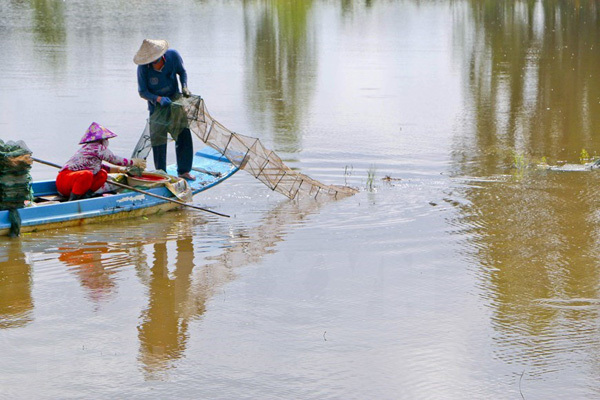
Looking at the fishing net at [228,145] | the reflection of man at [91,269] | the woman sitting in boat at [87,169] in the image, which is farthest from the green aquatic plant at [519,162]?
the reflection of man at [91,269]

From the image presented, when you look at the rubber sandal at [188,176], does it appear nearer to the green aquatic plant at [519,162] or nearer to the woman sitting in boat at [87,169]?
the woman sitting in boat at [87,169]

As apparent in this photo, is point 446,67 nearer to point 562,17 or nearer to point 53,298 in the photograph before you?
point 562,17

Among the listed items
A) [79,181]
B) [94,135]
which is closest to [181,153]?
[94,135]

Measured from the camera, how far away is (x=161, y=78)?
10.5 metres

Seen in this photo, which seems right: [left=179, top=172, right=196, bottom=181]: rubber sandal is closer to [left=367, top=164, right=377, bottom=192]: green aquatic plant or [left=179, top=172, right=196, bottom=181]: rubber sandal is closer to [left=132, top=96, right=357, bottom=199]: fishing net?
[left=132, top=96, right=357, bottom=199]: fishing net

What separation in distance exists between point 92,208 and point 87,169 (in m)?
0.39

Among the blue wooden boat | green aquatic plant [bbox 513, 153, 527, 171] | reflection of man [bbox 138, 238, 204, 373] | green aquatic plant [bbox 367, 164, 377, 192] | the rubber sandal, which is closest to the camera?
reflection of man [bbox 138, 238, 204, 373]

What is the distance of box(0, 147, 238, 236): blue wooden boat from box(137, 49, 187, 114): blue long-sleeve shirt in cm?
104

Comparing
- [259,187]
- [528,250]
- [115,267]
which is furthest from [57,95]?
[528,250]

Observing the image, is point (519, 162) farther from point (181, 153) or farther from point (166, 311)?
point (166, 311)

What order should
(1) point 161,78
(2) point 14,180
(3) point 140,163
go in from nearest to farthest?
(2) point 14,180 < (3) point 140,163 < (1) point 161,78

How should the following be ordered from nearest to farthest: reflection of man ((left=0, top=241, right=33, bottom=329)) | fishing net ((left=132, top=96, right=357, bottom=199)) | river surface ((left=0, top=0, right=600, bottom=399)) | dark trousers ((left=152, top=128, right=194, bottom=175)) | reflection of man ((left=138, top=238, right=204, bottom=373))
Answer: river surface ((left=0, top=0, right=600, bottom=399)), reflection of man ((left=138, top=238, right=204, bottom=373)), reflection of man ((left=0, top=241, right=33, bottom=329)), fishing net ((left=132, top=96, right=357, bottom=199)), dark trousers ((left=152, top=128, right=194, bottom=175))

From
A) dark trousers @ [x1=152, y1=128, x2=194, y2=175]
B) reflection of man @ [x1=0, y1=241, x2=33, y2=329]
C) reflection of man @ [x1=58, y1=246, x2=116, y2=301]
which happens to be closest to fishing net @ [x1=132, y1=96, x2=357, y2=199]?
dark trousers @ [x1=152, y1=128, x2=194, y2=175]

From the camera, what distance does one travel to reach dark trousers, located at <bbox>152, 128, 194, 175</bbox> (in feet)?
35.4
